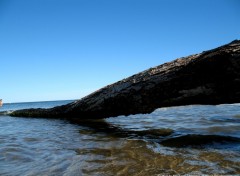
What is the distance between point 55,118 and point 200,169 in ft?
30.1

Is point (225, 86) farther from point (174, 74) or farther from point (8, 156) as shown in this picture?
point (8, 156)

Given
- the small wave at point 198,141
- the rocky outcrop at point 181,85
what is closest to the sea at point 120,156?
the small wave at point 198,141

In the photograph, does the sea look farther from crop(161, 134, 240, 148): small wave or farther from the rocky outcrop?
the rocky outcrop

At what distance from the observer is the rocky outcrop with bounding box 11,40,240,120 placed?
6332 mm

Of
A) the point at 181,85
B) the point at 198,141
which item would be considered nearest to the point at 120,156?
the point at 198,141

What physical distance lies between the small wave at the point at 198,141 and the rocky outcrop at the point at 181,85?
102 cm

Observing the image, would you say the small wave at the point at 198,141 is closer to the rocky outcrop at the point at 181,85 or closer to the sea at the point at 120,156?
the sea at the point at 120,156

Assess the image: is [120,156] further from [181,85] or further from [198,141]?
[181,85]

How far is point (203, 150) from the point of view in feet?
17.0

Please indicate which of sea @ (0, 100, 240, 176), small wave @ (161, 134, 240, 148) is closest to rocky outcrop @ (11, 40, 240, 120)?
small wave @ (161, 134, 240, 148)

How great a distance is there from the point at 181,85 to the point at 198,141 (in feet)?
5.52

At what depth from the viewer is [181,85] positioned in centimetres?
698

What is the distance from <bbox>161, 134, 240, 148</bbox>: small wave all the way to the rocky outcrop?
102 centimetres

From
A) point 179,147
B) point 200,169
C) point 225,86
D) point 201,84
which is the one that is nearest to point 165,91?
point 201,84
